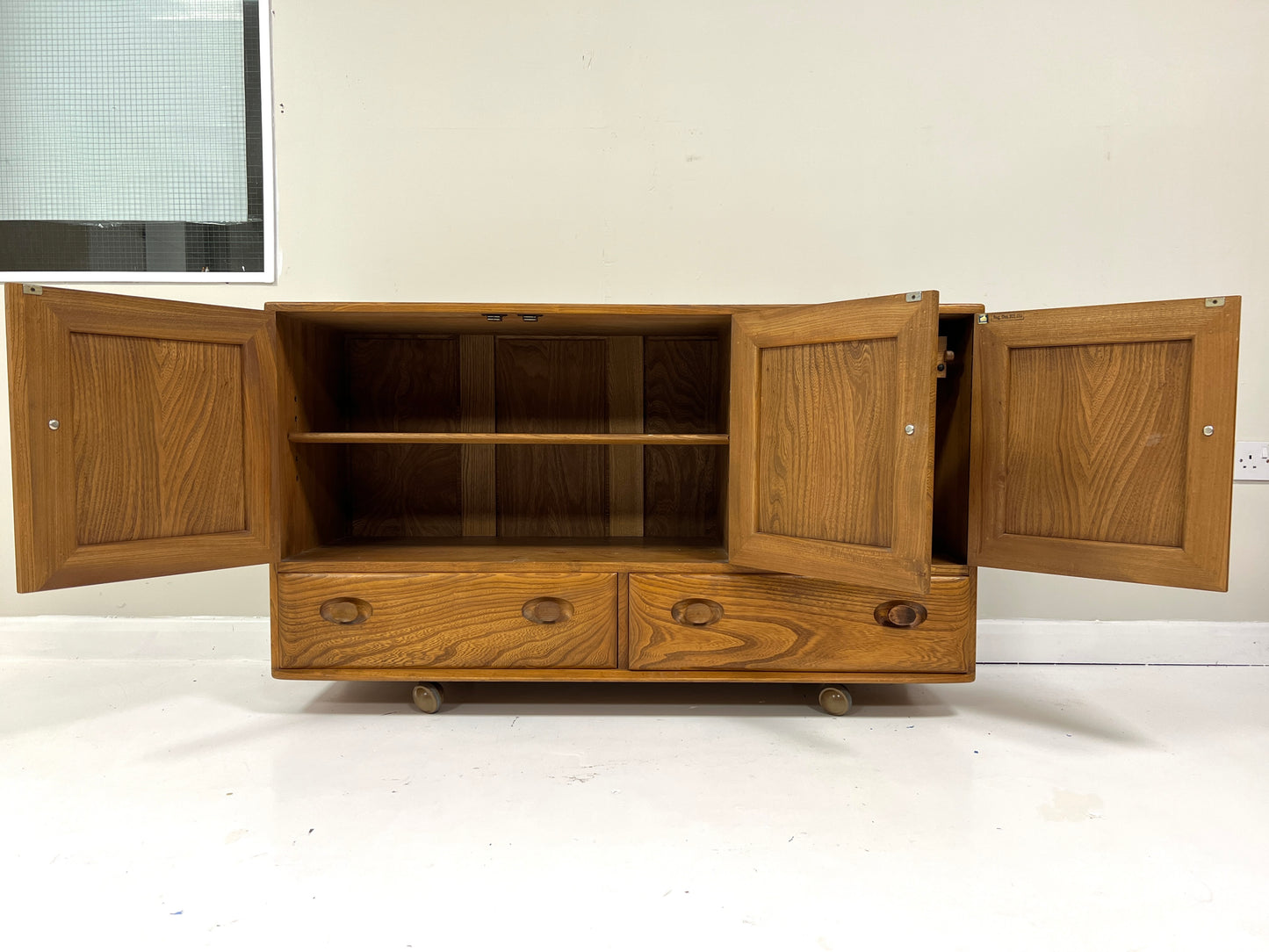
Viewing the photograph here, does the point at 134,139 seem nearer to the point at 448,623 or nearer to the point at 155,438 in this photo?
the point at 155,438

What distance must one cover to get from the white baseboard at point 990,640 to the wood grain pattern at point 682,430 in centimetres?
83

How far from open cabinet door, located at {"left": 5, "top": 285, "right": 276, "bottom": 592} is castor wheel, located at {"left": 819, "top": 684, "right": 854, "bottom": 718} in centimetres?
120

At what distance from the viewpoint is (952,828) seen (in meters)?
1.05

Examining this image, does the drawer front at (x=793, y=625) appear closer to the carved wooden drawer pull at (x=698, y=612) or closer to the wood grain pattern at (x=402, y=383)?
the carved wooden drawer pull at (x=698, y=612)

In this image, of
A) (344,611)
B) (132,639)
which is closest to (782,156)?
(344,611)

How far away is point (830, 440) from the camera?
1258 millimetres

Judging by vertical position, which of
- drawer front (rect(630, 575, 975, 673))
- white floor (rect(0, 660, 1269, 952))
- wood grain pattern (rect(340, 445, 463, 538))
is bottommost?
white floor (rect(0, 660, 1269, 952))

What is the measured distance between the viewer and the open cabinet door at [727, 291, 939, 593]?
1.15m

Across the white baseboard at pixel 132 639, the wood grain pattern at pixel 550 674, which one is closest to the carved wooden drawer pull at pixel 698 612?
the wood grain pattern at pixel 550 674

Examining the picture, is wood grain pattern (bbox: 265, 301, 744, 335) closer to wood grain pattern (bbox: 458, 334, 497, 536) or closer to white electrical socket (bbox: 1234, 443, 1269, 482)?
wood grain pattern (bbox: 458, 334, 497, 536)

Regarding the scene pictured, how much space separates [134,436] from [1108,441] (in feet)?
5.88

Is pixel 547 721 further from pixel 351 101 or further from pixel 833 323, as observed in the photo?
pixel 351 101

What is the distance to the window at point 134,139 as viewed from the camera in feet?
5.83

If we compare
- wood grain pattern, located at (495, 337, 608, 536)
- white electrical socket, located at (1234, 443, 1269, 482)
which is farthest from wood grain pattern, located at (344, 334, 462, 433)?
white electrical socket, located at (1234, 443, 1269, 482)
